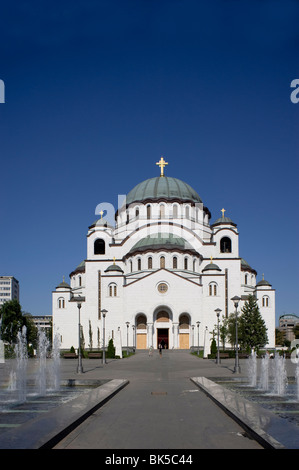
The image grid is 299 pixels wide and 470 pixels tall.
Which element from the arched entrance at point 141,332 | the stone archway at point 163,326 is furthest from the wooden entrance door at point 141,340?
the stone archway at point 163,326

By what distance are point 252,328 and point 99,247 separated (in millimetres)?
23628

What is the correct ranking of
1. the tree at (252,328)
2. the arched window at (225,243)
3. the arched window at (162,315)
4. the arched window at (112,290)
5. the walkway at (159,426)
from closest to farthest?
the walkway at (159,426) < the tree at (252,328) < the arched window at (162,315) < the arched window at (112,290) < the arched window at (225,243)

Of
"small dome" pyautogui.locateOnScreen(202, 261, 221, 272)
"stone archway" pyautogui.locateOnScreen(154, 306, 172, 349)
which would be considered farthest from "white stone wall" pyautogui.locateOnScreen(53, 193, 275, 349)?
"small dome" pyautogui.locateOnScreen(202, 261, 221, 272)

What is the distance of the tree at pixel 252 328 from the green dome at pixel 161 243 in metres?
10.5

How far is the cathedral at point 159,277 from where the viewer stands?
57.2 meters

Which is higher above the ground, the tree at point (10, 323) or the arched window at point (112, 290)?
the arched window at point (112, 290)

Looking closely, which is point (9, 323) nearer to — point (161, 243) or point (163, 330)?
point (163, 330)

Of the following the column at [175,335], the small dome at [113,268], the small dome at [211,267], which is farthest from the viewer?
the small dome at [113,268]

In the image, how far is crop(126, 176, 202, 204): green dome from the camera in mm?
67062

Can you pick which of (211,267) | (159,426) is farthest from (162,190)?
(159,426)

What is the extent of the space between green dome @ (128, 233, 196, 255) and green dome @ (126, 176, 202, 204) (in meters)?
6.12

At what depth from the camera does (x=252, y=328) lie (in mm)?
54344

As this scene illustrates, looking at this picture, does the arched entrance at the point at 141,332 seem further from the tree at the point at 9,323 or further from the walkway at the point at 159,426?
the walkway at the point at 159,426

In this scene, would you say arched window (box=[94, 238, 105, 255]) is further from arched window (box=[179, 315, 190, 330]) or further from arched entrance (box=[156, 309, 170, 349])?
arched window (box=[179, 315, 190, 330])
